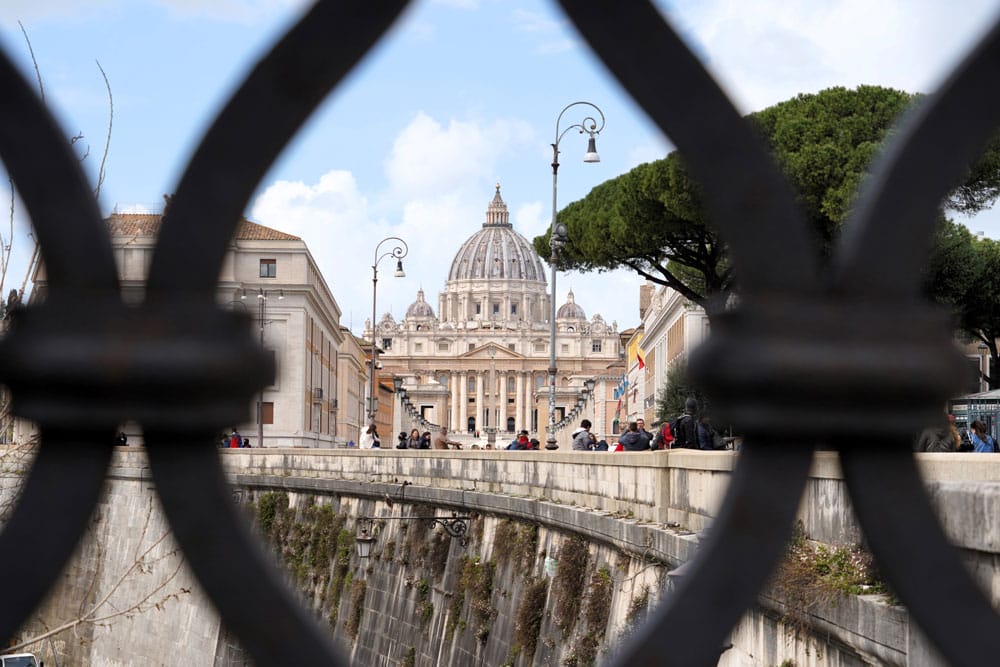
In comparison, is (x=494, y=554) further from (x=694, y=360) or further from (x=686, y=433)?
(x=694, y=360)

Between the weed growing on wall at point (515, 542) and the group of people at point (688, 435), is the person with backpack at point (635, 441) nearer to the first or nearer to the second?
the group of people at point (688, 435)

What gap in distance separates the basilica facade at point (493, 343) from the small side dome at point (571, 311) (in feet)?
0.45

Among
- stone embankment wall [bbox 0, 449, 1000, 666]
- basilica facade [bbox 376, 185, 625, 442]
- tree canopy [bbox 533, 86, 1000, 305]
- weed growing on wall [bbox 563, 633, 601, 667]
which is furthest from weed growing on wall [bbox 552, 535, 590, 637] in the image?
basilica facade [bbox 376, 185, 625, 442]

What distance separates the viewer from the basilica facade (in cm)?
15362

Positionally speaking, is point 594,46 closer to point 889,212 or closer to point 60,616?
point 889,212

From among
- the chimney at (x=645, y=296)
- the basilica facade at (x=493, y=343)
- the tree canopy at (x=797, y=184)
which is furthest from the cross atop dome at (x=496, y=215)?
the tree canopy at (x=797, y=184)

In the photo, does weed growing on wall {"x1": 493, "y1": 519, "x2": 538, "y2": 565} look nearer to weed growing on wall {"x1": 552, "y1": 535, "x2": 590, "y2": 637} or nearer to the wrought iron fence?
weed growing on wall {"x1": 552, "y1": 535, "x2": 590, "y2": 637}

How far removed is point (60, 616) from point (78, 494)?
23.0 m

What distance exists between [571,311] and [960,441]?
181444mm

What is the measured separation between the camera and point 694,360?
856mm

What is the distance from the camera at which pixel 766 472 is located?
868 millimetres

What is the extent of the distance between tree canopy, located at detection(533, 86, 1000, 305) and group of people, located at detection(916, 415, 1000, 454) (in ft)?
30.9

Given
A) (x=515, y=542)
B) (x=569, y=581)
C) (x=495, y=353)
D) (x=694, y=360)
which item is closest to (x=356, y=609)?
(x=515, y=542)

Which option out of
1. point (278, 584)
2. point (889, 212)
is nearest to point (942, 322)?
point (889, 212)
